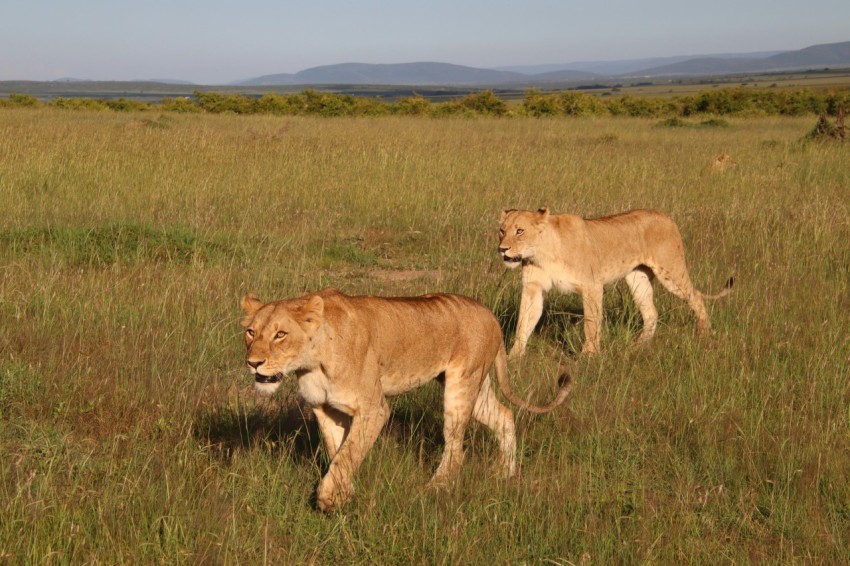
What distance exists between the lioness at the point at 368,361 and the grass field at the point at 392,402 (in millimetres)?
157

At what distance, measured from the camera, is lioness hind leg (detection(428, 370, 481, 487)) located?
13.2ft

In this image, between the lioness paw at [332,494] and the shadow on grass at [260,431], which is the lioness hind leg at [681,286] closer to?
the shadow on grass at [260,431]

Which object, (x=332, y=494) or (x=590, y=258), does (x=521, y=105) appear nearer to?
(x=590, y=258)

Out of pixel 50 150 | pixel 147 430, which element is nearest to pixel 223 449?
pixel 147 430

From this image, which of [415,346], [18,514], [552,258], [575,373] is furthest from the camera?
[552,258]

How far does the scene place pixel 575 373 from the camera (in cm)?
540

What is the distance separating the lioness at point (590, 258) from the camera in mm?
6148

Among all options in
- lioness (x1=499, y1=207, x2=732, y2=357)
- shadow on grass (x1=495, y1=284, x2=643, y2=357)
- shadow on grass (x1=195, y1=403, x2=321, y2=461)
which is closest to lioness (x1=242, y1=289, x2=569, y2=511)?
shadow on grass (x1=195, y1=403, x2=321, y2=461)

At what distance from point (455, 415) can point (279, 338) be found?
988 mm

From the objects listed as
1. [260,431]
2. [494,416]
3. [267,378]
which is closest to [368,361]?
[267,378]

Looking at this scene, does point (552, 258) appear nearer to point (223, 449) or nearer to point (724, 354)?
point (724, 354)

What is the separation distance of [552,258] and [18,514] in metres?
3.86

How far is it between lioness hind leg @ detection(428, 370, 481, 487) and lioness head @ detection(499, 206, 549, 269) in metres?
1.99

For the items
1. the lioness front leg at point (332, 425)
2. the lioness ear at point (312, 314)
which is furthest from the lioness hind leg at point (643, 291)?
the lioness ear at point (312, 314)
